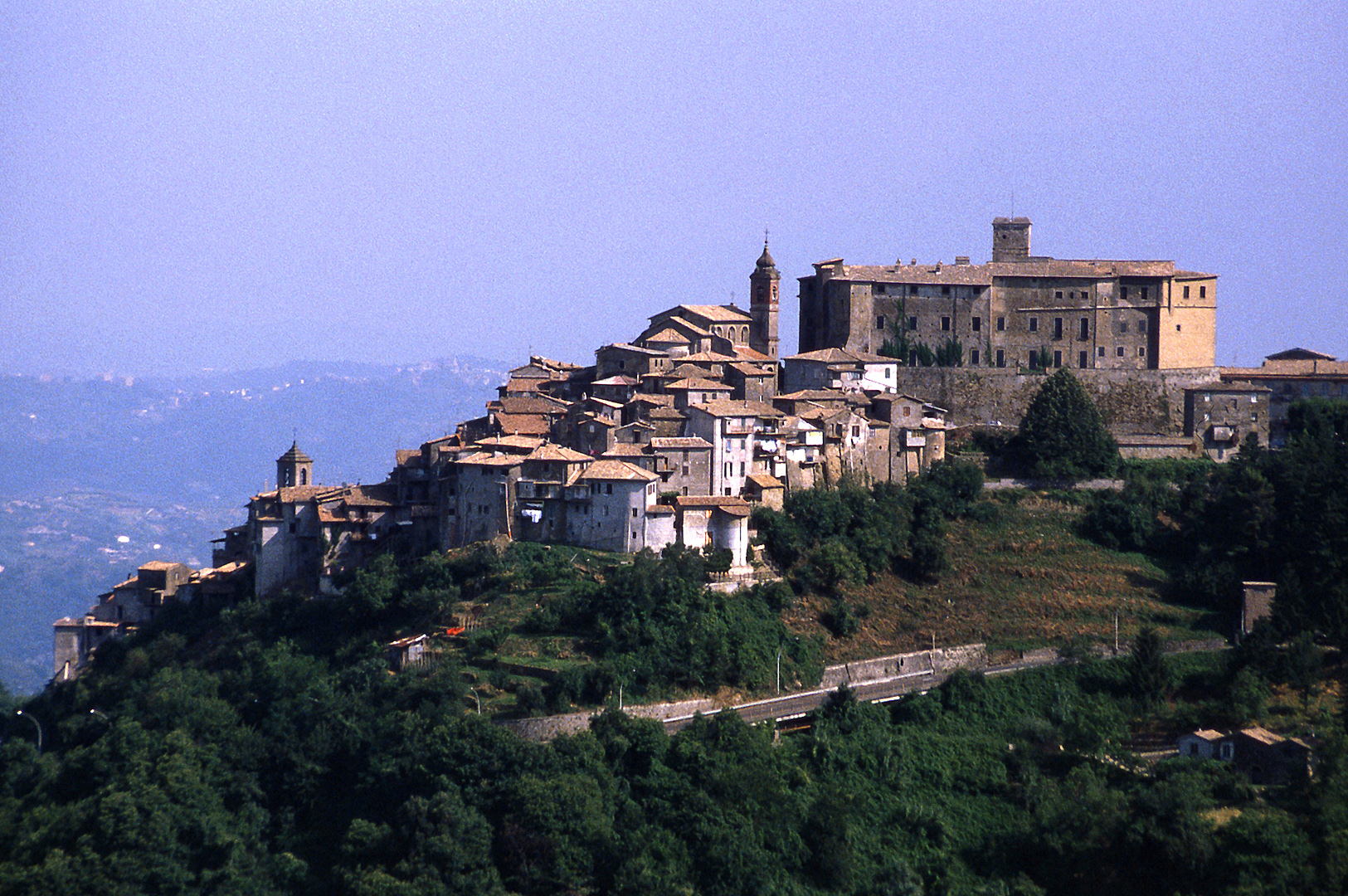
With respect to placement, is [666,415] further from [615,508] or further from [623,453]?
[615,508]

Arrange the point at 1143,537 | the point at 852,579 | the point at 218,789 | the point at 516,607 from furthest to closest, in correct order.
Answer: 1. the point at 1143,537
2. the point at 852,579
3. the point at 516,607
4. the point at 218,789

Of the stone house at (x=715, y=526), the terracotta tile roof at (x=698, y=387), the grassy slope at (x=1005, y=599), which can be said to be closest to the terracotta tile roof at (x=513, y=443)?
the grassy slope at (x=1005, y=599)

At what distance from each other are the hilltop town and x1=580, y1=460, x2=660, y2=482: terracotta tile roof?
0.08 metres

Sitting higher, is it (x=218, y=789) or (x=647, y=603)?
(x=647, y=603)

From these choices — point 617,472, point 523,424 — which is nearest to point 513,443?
point 523,424

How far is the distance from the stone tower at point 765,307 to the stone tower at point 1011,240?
317 inches

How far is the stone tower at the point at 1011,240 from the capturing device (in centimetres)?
6119

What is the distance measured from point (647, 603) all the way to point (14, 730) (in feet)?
71.3

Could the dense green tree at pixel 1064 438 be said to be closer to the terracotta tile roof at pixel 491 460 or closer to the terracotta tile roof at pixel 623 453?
the terracotta tile roof at pixel 623 453

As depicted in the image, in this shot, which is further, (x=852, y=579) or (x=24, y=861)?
(x=852, y=579)

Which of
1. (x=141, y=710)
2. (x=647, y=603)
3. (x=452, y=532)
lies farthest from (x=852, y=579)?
(x=141, y=710)

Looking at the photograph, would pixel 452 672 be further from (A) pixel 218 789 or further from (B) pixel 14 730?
(B) pixel 14 730

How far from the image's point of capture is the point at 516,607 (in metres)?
44.9

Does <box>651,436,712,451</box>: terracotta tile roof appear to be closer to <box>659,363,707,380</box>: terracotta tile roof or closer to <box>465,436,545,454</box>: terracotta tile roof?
<box>465,436,545,454</box>: terracotta tile roof
